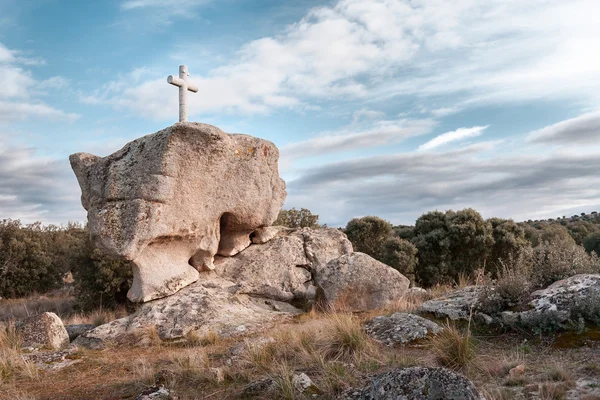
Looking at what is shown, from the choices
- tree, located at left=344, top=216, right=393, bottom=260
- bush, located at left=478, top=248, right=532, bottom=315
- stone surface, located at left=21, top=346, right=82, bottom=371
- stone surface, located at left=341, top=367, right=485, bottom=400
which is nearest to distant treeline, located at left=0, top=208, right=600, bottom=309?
tree, located at left=344, top=216, right=393, bottom=260

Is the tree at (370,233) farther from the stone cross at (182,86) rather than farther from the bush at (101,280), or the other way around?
the stone cross at (182,86)

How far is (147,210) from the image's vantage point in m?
11.3

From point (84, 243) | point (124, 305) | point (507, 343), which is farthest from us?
point (84, 243)

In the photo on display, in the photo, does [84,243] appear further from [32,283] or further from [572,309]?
[572,309]

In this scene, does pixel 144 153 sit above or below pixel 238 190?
above

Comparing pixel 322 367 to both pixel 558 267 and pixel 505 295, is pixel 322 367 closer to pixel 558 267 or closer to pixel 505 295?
pixel 505 295

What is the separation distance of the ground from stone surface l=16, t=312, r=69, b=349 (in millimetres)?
1214

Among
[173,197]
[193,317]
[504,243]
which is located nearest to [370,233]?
[504,243]

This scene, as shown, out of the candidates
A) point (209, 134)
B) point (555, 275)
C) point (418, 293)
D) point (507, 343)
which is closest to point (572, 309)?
point (507, 343)

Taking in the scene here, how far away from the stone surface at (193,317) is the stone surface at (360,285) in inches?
43.5

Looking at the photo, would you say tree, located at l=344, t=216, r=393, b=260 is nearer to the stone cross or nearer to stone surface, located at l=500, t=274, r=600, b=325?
the stone cross

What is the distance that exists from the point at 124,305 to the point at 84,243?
130 inches

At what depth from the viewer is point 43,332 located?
10055 millimetres

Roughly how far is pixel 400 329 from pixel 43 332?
6.96 m
